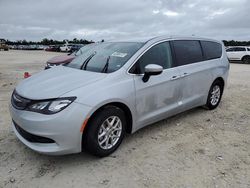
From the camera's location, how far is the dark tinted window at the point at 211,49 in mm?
5251

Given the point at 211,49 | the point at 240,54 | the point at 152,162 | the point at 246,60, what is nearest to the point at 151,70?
the point at 152,162

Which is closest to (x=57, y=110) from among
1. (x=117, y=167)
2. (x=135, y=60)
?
(x=117, y=167)

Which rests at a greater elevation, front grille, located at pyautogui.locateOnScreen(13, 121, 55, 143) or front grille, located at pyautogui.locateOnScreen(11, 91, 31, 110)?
front grille, located at pyautogui.locateOnScreen(11, 91, 31, 110)

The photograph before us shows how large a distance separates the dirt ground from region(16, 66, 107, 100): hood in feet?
2.99

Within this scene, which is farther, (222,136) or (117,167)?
(222,136)

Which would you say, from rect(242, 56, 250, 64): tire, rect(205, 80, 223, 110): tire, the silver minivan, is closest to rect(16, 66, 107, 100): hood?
the silver minivan

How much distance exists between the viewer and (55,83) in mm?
3408

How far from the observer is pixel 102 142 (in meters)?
3.38

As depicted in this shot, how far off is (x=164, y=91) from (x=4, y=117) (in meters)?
3.23

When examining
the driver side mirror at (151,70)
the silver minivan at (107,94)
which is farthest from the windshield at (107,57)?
the driver side mirror at (151,70)

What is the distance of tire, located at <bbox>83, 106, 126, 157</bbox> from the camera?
319 cm

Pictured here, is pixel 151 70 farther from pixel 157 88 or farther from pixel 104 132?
pixel 104 132

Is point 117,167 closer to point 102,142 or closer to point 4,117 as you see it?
point 102,142

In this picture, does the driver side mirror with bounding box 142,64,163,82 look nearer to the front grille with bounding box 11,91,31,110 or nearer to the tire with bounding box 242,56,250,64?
the front grille with bounding box 11,91,31,110
